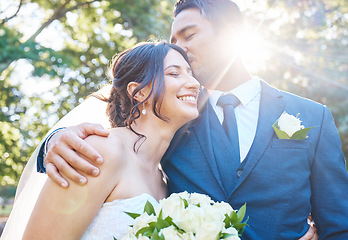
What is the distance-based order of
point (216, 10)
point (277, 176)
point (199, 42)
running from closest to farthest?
point (277, 176), point (199, 42), point (216, 10)

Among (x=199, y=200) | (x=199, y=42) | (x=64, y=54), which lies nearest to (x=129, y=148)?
(x=199, y=200)

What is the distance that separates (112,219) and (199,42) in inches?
76.6

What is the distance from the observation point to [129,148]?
258cm

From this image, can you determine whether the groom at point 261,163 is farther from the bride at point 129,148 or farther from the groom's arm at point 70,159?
the bride at point 129,148

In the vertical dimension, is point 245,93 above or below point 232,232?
above

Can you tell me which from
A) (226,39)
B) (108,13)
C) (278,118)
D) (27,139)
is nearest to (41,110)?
(27,139)

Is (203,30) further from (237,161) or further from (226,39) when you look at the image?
(237,161)

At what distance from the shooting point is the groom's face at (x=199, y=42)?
3418 mm

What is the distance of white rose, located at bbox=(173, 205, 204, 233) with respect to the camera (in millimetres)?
1767

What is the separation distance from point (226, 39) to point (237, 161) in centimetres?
161

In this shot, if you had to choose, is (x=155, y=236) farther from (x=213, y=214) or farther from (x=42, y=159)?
(x=42, y=159)

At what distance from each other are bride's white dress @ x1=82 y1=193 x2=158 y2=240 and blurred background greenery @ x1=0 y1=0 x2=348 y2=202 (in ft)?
26.0

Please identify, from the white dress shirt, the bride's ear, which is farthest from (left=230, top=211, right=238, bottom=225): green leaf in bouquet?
the bride's ear

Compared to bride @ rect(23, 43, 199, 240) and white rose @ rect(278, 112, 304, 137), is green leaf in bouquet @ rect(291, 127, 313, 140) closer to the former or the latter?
white rose @ rect(278, 112, 304, 137)
